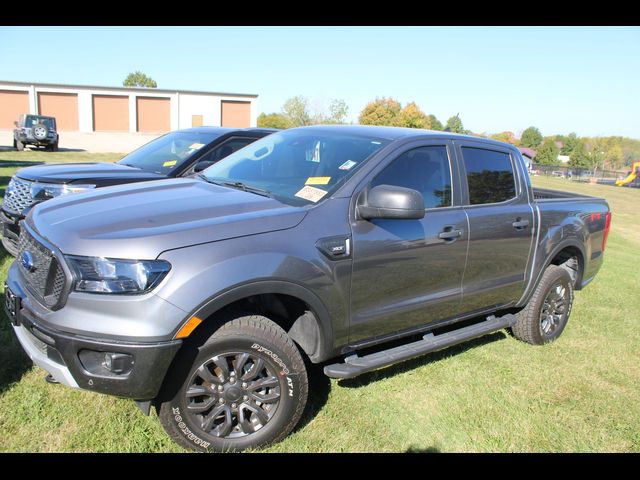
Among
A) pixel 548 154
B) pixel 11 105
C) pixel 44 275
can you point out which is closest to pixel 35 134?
pixel 11 105

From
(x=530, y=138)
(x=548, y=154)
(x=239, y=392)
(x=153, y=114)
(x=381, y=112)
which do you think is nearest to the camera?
(x=239, y=392)

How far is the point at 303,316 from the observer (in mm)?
3178

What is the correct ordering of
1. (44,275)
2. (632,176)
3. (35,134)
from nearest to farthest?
(44,275) < (35,134) < (632,176)

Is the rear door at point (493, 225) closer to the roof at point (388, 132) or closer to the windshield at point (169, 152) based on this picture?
the roof at point (388, 132)

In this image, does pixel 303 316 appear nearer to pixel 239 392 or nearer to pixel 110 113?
pixel 239 392

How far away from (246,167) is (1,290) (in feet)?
8.41

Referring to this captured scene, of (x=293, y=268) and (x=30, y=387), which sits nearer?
(x=293, y=268)

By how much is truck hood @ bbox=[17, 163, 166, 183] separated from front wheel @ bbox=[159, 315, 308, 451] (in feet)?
10.7

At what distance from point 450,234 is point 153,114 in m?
47.7

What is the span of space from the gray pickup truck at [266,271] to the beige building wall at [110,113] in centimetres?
4642

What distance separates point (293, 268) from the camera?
9.34ft

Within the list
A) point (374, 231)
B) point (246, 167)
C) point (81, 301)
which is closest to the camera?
point (81, 301)
